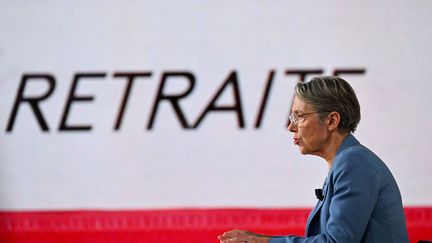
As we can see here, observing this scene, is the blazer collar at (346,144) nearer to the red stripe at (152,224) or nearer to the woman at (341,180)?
the woman at (341,180)

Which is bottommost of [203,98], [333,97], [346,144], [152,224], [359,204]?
[152,224]

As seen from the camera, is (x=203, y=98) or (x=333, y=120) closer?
(x=333, y=120)

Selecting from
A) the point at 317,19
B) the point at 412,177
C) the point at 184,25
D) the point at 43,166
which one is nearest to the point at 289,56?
the point at 317,19

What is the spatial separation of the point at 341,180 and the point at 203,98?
5.11 feet

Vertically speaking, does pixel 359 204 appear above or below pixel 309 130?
below

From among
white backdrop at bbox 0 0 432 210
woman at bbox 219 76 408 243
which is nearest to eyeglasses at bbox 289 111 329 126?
woman at bbox 219 76 408 243

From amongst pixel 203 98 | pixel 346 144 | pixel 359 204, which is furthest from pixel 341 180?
pixel 203 98

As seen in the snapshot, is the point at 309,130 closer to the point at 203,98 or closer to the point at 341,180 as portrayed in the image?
the point at 341,180

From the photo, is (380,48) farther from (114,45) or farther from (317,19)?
(114,45)

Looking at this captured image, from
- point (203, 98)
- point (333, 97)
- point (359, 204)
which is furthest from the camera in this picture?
point (203, 98)

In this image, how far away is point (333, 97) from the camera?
1984 mm

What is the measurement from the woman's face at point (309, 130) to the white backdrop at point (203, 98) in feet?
4.28

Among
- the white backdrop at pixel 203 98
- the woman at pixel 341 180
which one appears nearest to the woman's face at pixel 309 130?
the woman at pixel 341 180

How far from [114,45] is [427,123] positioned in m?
1.24
